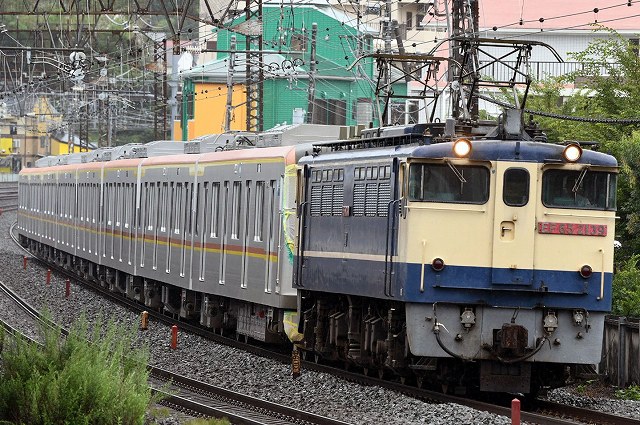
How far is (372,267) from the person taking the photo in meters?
15.1

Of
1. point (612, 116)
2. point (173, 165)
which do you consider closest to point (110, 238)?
point (173, 165)

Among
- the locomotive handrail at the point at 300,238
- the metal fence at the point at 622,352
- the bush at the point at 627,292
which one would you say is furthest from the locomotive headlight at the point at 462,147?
the bush at the point at 627,292

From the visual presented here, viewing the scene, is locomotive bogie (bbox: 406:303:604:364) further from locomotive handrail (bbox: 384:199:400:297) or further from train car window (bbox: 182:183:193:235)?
train car window (bbox: 182:183:193:235)

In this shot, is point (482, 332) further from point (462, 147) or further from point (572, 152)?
point (572, 152)

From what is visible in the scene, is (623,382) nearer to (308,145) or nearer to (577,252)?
(577,252)

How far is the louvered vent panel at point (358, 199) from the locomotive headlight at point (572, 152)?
8.38ft

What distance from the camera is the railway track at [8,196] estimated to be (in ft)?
277

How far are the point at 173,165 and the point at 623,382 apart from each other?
11.6 meters

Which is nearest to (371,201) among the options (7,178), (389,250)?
(389,250)

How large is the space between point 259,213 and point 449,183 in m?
6.53

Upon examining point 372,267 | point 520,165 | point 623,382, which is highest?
point 520,165

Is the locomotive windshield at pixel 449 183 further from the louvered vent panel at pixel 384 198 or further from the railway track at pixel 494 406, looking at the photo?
the railway track at pixel 494 406

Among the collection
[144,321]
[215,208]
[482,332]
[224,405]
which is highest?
[215,208]

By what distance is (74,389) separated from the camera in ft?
36.5
